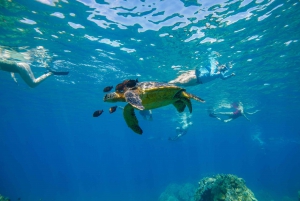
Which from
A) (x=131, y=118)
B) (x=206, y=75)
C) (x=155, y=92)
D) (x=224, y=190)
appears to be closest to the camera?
(x=131, y=118)

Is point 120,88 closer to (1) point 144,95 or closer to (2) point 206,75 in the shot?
(1) point 144,95

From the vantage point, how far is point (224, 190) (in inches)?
330

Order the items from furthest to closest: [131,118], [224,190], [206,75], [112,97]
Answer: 1. [206,75]
2. [224,190]
3. [131,118]
4. [112,97]

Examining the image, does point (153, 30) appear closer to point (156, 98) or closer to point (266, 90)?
point (156, 98)

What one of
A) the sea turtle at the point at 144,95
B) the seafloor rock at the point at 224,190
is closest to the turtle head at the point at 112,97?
the sea turtle at the point at 144,95

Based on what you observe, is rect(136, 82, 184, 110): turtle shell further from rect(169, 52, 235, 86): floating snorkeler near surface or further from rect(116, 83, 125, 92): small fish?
rect(169, 52, 235, 86): floating snorkeler near surface

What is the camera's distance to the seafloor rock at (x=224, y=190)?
790cm

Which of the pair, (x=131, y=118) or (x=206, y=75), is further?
(x=206, y=75)

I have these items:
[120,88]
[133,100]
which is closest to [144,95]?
[120,88]

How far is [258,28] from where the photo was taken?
1307 centimetres

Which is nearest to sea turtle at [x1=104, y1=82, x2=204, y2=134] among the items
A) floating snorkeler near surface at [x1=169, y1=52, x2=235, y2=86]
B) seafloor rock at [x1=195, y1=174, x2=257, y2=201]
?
seafloor rock at [x1=195, y1=174, x2=257, y2=201]

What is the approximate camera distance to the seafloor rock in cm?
790

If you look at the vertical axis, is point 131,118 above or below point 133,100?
below

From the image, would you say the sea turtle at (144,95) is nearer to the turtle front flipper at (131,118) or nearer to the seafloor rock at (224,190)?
the turtle front flipper at (131,118)
